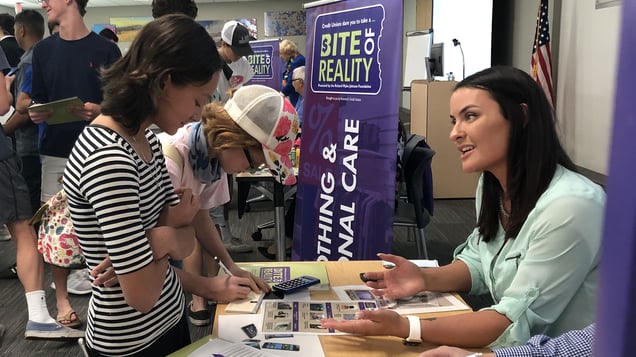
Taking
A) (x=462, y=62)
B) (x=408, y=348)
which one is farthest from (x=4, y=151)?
(x=462, y=62)

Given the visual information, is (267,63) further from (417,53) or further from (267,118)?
(267,118)

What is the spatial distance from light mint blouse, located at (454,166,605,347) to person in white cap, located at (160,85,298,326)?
2.13 ft

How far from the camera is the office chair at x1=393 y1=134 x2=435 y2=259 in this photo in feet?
10.2

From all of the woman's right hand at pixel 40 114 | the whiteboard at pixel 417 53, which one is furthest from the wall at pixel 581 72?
the whiteboard at pixel 417 53

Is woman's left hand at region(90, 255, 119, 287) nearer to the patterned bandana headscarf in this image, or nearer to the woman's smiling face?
the patterned bandana headscarf

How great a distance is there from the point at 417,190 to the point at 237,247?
166 centimetres

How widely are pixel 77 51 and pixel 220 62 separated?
68.2 inches

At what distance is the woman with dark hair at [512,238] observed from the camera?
117 cm

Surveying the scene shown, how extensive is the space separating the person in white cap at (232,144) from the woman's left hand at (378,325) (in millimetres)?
337

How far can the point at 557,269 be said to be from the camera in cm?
117

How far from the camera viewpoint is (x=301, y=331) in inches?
48.6

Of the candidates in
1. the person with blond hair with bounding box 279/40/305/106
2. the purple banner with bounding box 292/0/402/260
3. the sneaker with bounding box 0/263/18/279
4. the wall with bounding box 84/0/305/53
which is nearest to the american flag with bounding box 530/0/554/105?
the purple banner with bounding box 292/0/402/260

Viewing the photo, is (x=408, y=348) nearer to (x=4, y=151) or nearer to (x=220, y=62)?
(x=220, y=62)

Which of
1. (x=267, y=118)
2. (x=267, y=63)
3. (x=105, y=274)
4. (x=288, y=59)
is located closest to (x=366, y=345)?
(x=105, y=274)
